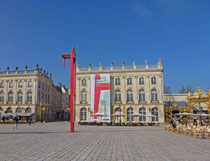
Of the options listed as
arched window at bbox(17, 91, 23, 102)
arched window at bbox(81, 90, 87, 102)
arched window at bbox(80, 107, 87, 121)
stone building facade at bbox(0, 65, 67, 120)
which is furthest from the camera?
arched window at bbox(17, 91, 23, 102)

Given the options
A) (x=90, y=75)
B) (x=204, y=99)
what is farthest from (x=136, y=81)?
(x=204, y=99)

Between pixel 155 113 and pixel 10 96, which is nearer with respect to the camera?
pixel 155 113

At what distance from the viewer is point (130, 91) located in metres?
43.9

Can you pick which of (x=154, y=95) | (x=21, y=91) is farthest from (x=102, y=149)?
(x=21, y=91)

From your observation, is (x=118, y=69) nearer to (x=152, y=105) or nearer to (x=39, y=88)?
(x=152, y=105)

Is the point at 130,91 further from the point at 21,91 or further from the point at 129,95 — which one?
the point at 21,91

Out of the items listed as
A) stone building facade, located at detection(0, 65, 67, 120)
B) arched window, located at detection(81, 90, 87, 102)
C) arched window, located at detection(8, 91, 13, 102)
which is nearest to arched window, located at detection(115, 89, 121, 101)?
arched window, located at detection(81, 90, 87, 102)

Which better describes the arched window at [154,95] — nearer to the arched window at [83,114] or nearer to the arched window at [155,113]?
the arched window at [155,113]

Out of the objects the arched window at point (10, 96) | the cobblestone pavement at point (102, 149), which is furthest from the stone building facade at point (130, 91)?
the cobblestone pavement at point (102, 149)

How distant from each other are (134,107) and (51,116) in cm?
2988

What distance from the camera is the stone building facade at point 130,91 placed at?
4241 centimetres

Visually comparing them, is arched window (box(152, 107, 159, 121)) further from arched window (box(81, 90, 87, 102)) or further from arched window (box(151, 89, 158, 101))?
arched window (box(81, 90, 87, 102))

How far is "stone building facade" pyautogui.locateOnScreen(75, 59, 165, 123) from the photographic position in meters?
42.4

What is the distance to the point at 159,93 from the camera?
42.3 metres
